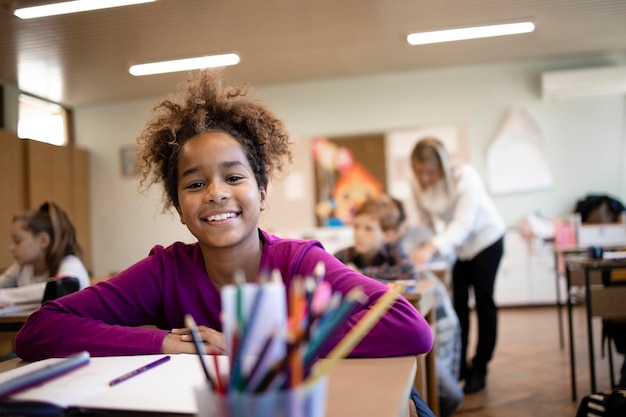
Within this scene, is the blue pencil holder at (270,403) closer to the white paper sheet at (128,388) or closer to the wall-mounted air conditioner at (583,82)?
the white paper sheet at (128,388)

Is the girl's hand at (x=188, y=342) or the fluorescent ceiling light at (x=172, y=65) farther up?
the fluorescent ceiling light at (x=172, y=65)

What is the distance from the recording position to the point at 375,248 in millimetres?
2627

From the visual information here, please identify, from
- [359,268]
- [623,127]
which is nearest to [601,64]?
[623,127]

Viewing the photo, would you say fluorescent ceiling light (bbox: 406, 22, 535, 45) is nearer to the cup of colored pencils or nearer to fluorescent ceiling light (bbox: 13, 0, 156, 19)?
fluorescent ceiling light (bbox: 13, 0, 156, 19)

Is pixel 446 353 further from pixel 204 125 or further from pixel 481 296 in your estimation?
pixel 204 125

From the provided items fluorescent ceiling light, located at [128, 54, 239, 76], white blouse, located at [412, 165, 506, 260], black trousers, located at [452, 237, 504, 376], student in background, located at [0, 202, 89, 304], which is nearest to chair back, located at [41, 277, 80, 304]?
student in background, located at [0, 202, 89, 304]

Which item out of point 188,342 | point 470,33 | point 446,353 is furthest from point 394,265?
point 470,33

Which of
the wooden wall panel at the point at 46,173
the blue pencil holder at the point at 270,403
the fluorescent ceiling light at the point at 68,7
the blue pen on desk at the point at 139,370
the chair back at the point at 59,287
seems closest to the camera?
the blue pencil holder at the point at 270,403

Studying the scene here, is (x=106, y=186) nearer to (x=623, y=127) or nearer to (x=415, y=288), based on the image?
(x=415, y=288)

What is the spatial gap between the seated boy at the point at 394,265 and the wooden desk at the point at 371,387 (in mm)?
1466

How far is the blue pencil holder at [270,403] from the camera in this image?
39 cm

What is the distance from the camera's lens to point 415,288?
1.88 metres

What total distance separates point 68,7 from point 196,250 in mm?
3681

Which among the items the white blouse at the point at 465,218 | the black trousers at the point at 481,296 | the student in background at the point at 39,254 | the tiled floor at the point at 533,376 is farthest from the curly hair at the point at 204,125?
the black trousers at the point at 481,296
